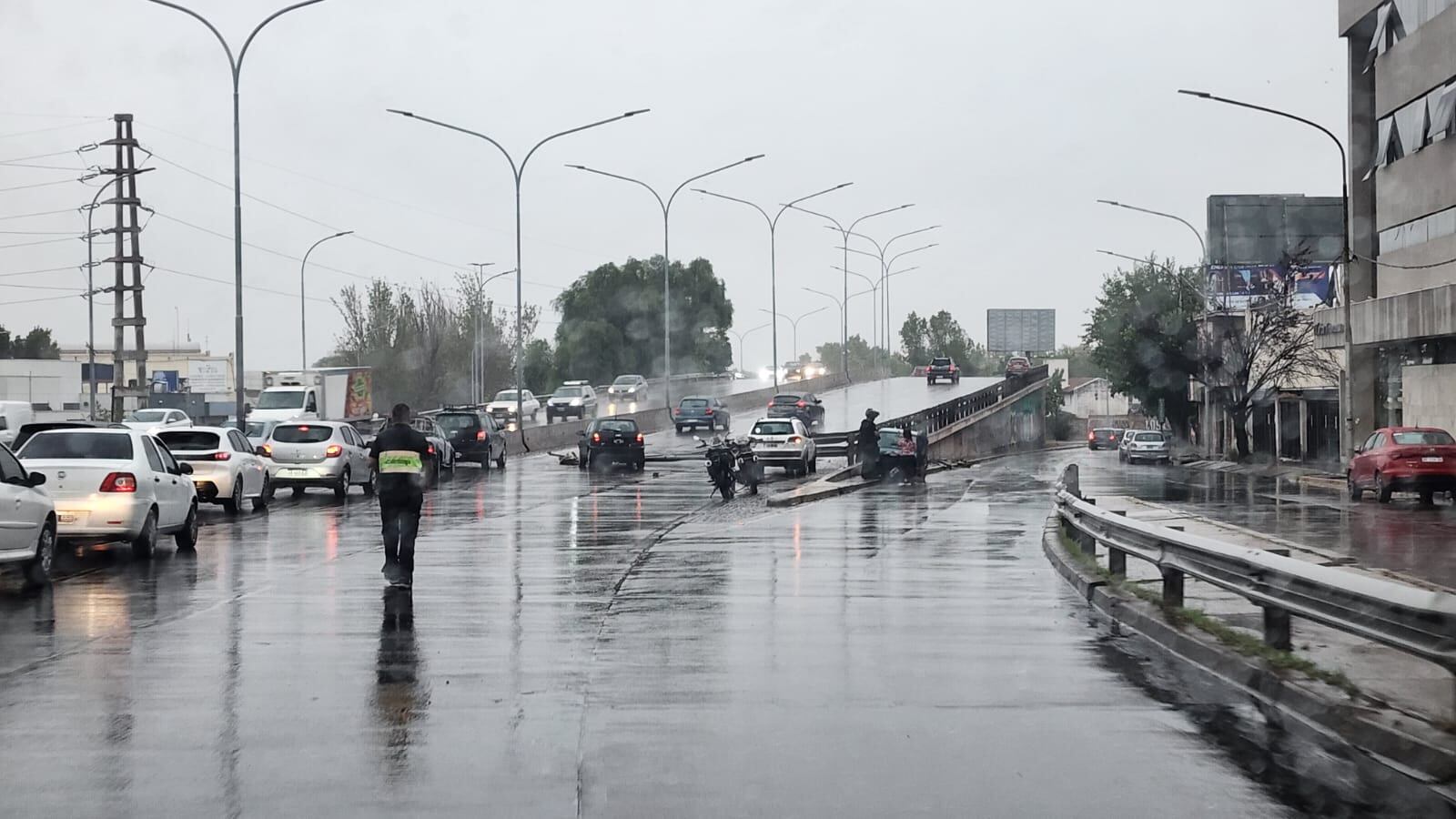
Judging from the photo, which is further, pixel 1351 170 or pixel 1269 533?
pixel 1351 170

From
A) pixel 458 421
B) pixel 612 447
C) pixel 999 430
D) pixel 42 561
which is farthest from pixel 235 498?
pixel 999 430

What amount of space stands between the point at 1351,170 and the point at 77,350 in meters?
131

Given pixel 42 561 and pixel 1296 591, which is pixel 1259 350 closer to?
pixel 42 561

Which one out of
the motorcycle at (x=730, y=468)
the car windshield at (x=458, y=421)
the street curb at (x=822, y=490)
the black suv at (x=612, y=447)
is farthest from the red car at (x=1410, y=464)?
the car windshield at (x=458, y=421)

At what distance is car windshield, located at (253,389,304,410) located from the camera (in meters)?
54.8

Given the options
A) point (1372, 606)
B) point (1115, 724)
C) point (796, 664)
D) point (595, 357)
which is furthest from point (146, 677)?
point (595, 357)

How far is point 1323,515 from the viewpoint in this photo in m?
29.2

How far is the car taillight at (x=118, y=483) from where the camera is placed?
62.2 ft

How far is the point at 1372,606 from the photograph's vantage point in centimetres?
885

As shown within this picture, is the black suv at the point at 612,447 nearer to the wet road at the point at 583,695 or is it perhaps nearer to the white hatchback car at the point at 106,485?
the white hatchback car at the point at 106,485

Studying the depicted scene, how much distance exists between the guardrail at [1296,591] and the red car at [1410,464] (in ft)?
63.4

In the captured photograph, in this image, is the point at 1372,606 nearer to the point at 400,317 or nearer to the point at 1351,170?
the point at 1351,170

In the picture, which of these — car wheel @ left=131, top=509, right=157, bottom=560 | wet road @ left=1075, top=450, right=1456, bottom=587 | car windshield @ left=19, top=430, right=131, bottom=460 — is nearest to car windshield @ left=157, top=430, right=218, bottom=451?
car windshield @ left=19, top=430, right=131, bottom=460

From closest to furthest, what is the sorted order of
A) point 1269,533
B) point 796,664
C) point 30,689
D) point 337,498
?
point 30,689
point 796,664
point 1269,533
point 337,498
